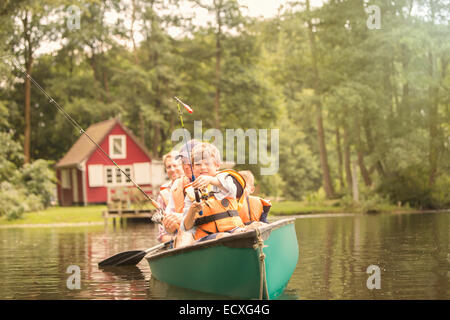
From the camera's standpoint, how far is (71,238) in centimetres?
2128

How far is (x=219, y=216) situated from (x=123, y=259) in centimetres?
556

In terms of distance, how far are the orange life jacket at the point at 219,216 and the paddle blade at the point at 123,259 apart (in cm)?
505

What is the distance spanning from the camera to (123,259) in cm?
1362

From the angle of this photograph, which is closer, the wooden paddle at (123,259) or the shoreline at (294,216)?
the wooden paddle at (123,259)

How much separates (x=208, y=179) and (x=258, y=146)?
37467 mm

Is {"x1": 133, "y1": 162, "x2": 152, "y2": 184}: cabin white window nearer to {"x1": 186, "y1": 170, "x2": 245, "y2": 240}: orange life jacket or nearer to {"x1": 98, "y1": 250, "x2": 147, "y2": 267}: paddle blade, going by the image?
{"x1": 98, "y1": 250, "x2": 147, "y2": 267}: paddle blade

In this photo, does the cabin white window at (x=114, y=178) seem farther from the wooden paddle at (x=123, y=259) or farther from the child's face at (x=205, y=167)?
the child's face at (x=205, y=167)

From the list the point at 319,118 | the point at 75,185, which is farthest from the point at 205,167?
the point at 75,185

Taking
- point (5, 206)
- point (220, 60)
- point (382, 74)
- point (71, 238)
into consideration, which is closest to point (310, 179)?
point (220, 60)

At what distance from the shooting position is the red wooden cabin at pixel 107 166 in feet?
131

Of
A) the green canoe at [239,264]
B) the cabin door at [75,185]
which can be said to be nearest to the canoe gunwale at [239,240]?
the green canoe at [239,264]

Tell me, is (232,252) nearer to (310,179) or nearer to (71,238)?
(71,238)

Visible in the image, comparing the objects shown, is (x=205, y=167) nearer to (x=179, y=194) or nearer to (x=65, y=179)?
(x=179, y=194)

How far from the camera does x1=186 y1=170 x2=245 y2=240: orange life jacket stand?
330 inches
